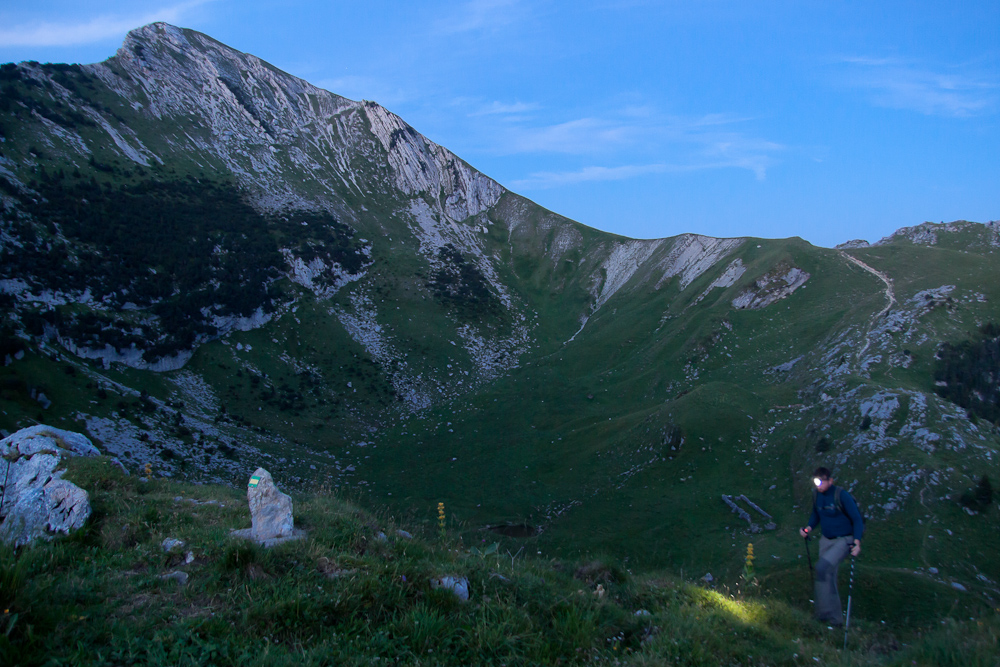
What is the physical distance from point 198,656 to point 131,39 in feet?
330

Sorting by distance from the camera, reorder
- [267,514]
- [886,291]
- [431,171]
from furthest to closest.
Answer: [431,171], [886,291], [267,514]

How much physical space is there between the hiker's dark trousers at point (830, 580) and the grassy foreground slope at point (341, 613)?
0.95m

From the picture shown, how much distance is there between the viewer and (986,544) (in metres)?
16.3

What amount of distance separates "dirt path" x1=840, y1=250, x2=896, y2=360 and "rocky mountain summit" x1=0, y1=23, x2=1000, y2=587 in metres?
0.25

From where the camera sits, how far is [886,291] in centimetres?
3809

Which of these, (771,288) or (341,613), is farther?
(771,288)

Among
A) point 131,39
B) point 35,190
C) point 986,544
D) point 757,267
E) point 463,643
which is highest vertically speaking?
point 131,39

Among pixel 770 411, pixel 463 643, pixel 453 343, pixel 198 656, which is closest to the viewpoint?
pixel 198 656

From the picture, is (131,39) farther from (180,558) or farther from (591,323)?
(180,558)

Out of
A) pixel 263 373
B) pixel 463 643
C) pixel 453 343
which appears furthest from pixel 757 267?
pixel 463 643

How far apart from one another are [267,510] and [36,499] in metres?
3.00

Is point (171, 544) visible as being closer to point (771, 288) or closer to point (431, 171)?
point (771, 288)

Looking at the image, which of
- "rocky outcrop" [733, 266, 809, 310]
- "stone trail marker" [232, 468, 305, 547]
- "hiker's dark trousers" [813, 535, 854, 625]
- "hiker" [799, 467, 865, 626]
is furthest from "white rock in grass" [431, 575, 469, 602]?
"rocky outcrop" [733, 266, 809, 310]

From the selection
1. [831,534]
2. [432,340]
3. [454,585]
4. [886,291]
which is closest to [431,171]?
[432,340]
